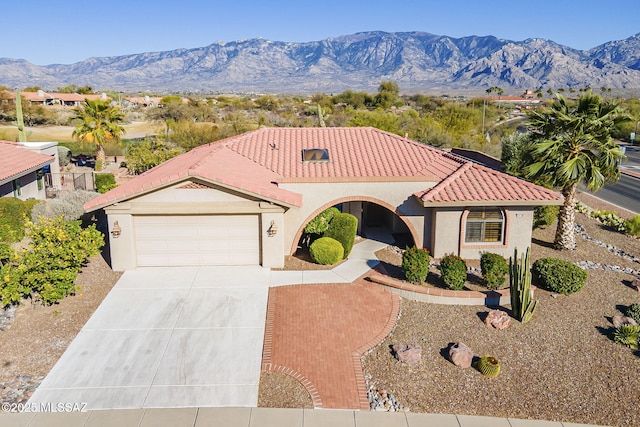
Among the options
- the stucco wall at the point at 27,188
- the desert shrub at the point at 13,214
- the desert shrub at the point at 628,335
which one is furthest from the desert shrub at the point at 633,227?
the stucco wall at the point at 27,188

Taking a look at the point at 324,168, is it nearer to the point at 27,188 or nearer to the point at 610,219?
the point at 610,219

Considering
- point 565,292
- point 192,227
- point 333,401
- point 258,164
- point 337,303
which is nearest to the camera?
point 333,401

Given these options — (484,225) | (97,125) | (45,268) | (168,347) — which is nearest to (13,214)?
(45,268)

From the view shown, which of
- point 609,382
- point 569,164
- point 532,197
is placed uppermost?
point 569,164

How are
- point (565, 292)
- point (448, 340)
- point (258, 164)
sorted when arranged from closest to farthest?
point (448, 340), point (565, 292), point (258, 164)

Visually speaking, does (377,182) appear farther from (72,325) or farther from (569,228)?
Result: (72,325)

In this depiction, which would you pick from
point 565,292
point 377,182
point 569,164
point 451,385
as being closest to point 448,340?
point 451,385
